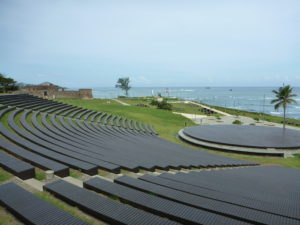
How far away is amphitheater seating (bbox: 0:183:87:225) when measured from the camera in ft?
11.3

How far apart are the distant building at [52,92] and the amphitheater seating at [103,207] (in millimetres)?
54882

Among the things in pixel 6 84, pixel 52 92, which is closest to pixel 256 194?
pixel 6 84

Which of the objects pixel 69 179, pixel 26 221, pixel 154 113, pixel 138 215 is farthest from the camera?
pixel 154 113

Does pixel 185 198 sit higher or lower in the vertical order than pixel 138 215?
lower

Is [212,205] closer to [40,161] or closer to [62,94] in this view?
[40,161]

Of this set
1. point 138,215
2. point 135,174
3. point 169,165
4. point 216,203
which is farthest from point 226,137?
point 138,215

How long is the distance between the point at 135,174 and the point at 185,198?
3.34m

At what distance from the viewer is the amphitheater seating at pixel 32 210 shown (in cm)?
343

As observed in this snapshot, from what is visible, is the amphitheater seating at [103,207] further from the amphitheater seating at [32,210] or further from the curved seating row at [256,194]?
the curved seating row at [256,194]

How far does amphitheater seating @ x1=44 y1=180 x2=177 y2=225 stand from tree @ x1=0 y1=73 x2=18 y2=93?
50.6 meters

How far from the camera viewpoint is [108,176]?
7.05 meters

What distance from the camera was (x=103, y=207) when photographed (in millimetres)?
4066

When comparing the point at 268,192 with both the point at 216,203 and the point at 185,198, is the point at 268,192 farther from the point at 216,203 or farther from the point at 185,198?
the point at 185,198

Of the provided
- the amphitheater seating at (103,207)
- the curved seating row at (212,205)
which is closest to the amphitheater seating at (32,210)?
the amphitheater seating at (103,207)
